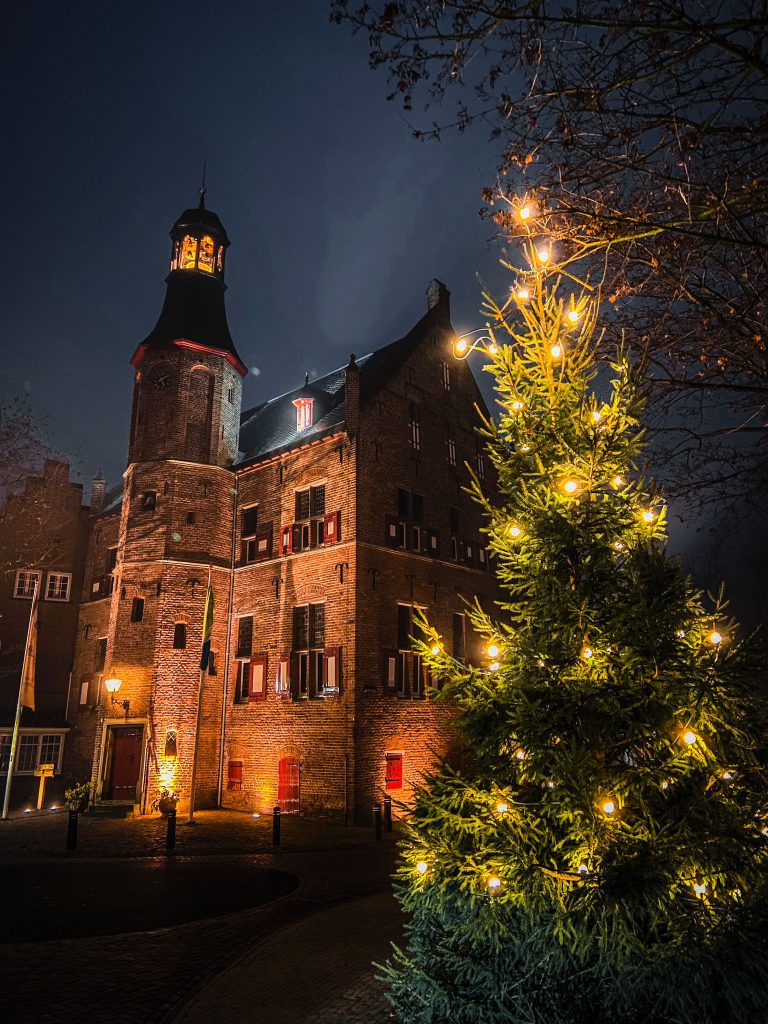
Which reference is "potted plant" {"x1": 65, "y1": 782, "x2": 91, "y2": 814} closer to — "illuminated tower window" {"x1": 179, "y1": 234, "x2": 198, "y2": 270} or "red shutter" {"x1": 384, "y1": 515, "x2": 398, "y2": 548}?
"red shutter" {"x1": 384, "y1": 515, "x2": 398, "y2": 548}

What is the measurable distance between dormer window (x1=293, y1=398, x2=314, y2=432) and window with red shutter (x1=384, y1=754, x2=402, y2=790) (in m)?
11.5

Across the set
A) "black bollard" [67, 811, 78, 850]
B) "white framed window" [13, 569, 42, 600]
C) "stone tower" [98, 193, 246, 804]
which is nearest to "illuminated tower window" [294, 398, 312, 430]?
"stone tower" [98, 193, 246, 804]

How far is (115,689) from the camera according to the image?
65.0ft

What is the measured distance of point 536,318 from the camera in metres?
6.06

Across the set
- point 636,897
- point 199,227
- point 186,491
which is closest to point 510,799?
point 636,897

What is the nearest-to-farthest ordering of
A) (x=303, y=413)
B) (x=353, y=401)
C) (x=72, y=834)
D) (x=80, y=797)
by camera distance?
(x=72, y=834) → (x=80, y=797) → (x=353, y=401) → (x=303, y=413)

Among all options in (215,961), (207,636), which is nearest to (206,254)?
(207,636)

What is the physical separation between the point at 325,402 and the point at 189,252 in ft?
28.5

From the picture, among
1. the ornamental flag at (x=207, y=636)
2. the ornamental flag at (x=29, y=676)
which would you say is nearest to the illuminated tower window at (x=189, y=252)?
the ornamental flag at (x=207, y=636)

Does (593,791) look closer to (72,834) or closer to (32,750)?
(72,834)

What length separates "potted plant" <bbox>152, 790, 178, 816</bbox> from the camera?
18484mm

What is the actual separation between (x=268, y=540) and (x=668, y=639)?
1843 centimetres

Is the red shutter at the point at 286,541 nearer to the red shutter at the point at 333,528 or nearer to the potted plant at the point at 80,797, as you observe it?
the red shutter at the point at 333,528

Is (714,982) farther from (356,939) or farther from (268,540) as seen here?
(268,540)
